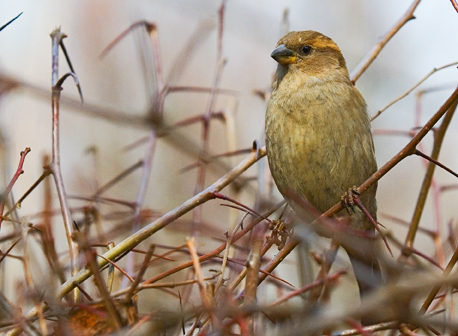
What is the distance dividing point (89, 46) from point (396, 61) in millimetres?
5673

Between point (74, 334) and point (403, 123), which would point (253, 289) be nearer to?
point (74, 334)

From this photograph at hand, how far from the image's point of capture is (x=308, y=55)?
14.1 feet

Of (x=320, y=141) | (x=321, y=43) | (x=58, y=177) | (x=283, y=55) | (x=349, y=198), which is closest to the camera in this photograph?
(x=58, y=177)

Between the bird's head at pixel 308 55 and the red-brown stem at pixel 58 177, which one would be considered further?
the bird's head at pixel 308 55

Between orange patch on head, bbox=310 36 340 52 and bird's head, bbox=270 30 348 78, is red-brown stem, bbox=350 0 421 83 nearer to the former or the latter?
bird's head, bbox=270 30 348 78

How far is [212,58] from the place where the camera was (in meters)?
12.2

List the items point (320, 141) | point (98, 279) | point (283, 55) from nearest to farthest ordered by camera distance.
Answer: point (98, 279) < point (320, 141) < point (283, 55)

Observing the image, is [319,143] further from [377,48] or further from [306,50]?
[306,50]

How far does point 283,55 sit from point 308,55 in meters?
0.20

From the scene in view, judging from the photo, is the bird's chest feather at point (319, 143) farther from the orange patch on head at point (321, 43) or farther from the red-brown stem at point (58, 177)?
the red-brown stem at point (58, 177)

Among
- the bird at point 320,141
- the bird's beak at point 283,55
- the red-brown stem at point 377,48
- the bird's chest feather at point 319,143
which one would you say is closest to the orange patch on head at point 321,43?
the bird's beak at point 283,55

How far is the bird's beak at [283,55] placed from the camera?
423 cm

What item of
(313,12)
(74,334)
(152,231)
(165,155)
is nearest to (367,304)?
(74,334)

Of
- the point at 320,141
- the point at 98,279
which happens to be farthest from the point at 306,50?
the point at 98,279
